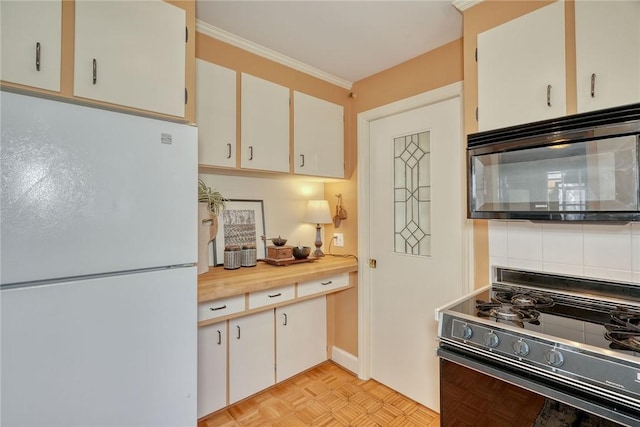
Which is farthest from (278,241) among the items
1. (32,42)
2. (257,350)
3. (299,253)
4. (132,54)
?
(32,42)

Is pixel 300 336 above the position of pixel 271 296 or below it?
below

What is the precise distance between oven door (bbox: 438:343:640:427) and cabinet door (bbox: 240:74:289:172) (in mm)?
1486

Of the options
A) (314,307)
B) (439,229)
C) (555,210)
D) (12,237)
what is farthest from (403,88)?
(12,237)

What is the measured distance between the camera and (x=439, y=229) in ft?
6.71

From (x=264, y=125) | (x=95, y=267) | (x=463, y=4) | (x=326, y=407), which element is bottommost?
(x=326, y=407)

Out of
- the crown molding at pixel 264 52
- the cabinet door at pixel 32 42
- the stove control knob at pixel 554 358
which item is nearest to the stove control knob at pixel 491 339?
the stove control knob at pixel 554 358

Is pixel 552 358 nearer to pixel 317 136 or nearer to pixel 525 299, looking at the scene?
pixel 525 299

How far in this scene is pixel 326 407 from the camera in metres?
2.07

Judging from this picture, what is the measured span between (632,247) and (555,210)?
1.18ft

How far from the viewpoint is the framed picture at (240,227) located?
221cm

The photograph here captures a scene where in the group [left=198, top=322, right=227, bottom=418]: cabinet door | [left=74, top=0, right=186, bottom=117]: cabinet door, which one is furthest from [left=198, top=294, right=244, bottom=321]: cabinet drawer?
[left=74, top=0, right=186, bottom=117]: cabinet door

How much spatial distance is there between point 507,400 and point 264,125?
1904 mm

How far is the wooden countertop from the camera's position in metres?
1.66

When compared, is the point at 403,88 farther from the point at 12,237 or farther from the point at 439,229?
the point at 12,237
